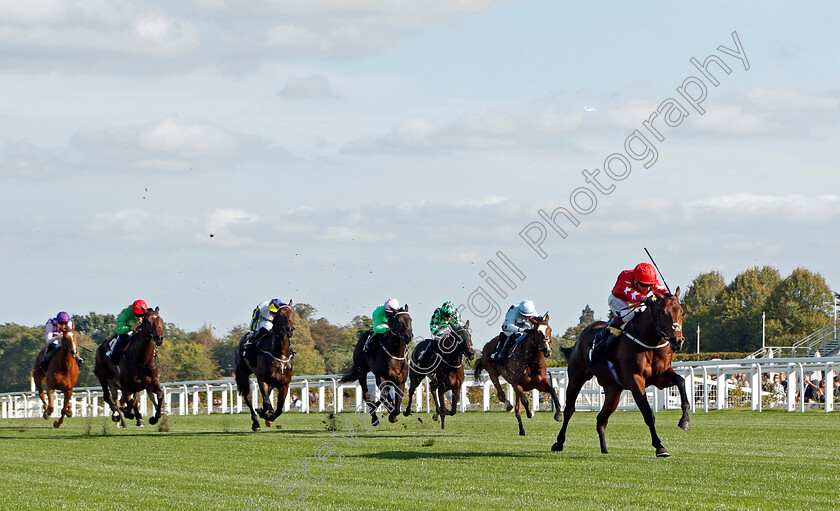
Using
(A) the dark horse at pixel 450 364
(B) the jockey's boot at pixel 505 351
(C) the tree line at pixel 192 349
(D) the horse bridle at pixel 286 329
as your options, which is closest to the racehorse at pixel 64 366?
(D) the horse bridle at pixel 286 329

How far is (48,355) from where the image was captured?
20922 mm

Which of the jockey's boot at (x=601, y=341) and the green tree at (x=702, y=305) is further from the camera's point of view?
the green tree at (x=702, y=305)

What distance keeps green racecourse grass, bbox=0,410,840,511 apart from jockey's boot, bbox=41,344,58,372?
15.7 feet

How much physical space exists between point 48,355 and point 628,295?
12.8m

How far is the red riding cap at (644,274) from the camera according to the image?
11.8 meters

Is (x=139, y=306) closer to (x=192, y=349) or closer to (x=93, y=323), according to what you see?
(x=192, y=349)

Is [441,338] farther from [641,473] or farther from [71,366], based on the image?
[641,473]

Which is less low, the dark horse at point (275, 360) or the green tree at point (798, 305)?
the green tree at point (798, 305)

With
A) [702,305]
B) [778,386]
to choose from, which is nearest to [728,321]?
[702,305]

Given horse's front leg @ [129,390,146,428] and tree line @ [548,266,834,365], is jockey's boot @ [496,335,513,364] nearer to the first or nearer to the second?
horse's front leg @ [129,390,146,428]

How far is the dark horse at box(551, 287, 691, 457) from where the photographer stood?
35.6 ft

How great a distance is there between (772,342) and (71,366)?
170ft

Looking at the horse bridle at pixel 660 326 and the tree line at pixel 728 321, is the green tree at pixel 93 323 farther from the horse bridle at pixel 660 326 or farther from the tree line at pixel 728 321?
the horse bridle at pixel 660 326

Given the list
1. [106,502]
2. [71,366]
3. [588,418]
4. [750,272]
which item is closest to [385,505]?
[106,502]
